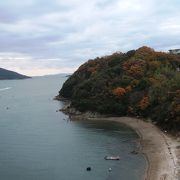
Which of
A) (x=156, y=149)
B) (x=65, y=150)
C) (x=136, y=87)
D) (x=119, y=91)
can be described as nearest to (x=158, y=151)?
(x=156, y=149)

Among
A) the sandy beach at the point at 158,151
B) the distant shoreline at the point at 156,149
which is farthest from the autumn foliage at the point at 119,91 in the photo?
the sandy beach at the point at 158,151

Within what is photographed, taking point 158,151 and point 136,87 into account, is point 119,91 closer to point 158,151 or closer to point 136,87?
point 136,87

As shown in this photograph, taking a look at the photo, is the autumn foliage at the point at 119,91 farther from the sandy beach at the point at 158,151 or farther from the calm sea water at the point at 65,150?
the sandy beach at the point at 158,151

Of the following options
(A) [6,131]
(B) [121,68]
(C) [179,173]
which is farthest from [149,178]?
(B) [121,68]

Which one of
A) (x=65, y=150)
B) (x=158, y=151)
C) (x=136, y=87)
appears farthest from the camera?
(x=136, y=87)

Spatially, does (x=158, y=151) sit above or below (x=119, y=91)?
below

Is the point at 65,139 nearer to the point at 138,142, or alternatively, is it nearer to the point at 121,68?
the point at 138,142
